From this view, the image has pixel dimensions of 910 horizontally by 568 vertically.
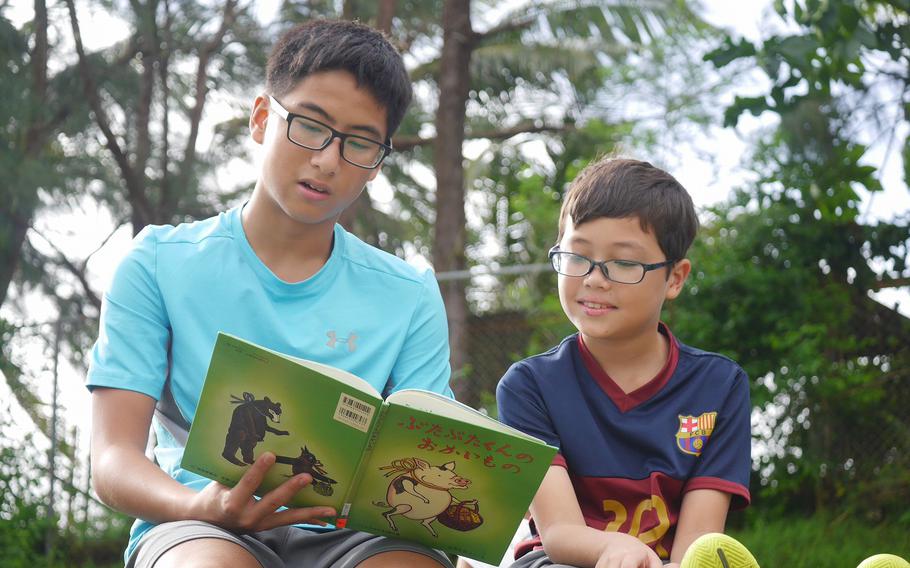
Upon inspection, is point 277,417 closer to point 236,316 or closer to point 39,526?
point 236,316

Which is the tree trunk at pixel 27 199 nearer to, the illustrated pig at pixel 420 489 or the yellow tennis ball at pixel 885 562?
the illustrated pig at pixel 420 489

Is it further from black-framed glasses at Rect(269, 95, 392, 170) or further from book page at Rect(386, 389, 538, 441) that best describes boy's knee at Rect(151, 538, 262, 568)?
black-framed glasses at Rect(269, 95, 392, 170)

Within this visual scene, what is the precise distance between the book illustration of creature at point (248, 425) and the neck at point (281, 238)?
→ 22.3 inches

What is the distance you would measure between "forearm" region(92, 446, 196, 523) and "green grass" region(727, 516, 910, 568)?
10.7 feet

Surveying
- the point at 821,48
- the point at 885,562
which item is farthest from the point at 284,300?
the point at 821,48

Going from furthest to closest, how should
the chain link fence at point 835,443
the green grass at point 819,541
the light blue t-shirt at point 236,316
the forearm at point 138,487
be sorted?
the chain link fence at point 835,443 → the green grass at point 819,541 → the light blue t-shirt at point 236,316 → the forearm at point 138,487

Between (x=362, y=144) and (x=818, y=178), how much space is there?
465 centimetres

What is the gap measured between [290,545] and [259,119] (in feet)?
3.08

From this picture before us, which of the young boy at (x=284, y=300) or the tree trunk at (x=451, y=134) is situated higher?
the tree trunk at (x=451, y=134)

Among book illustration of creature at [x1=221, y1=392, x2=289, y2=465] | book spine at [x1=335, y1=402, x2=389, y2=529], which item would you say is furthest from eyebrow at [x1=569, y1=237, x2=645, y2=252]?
book illustration of creature at [x1=221, y1=392, x2=289, y2=465]

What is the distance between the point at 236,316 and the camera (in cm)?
218

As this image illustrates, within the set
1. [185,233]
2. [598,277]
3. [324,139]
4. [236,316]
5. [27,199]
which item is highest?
[27,199]

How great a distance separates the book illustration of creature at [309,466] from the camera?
5.81 feet

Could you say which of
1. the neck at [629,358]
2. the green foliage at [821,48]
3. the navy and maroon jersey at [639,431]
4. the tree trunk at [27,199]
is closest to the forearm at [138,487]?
the navy and maroon jersey at [639,431]
